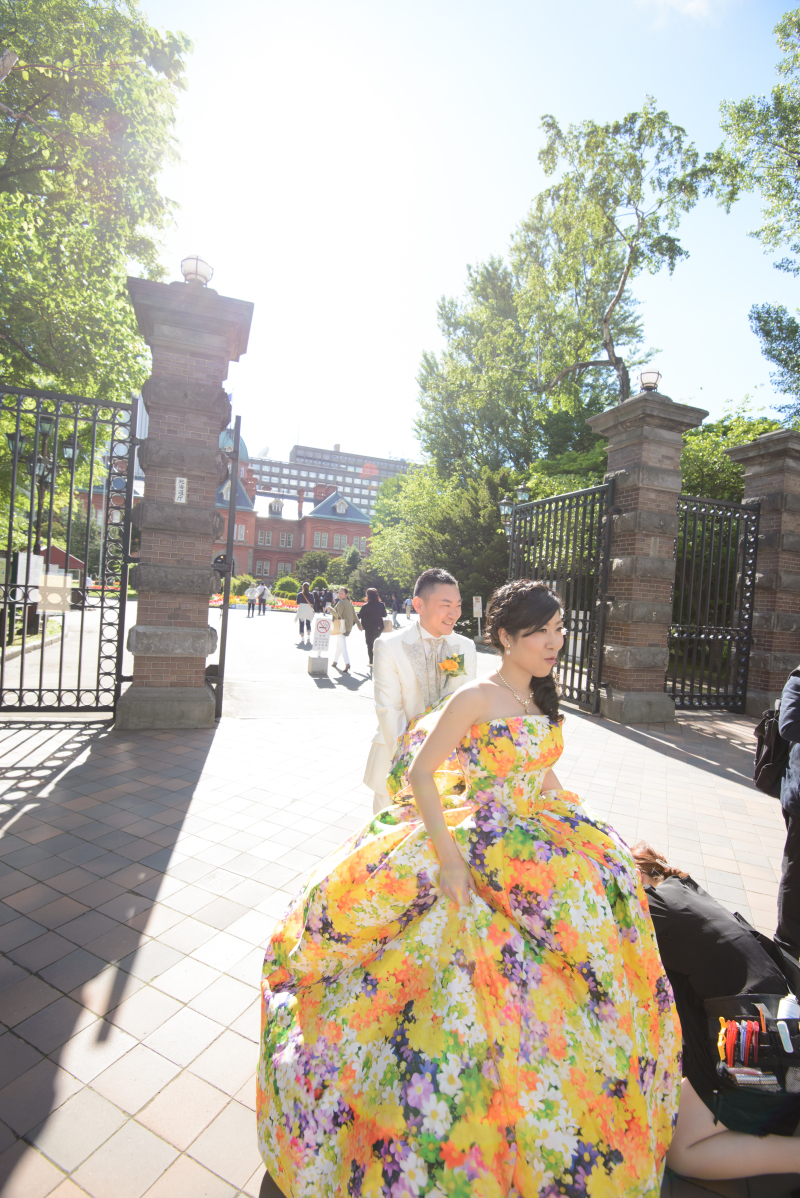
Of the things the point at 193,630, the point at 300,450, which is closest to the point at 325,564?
the point at 193,630

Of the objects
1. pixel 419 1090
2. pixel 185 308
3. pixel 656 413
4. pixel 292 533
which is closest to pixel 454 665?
pixel 419 1090

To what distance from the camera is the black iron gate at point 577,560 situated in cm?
957

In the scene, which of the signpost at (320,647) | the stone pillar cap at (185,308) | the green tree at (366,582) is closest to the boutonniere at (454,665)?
the stone pillar cap at (185,308)

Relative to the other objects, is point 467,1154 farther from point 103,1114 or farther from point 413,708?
point 413,708

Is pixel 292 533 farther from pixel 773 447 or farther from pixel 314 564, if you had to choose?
pixel 773 447

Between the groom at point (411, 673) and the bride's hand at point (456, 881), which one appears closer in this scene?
the bride's hand at point (456, 881)

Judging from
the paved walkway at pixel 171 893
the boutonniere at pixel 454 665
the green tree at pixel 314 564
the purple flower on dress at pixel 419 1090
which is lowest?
the paved walkway at pixel 171 893

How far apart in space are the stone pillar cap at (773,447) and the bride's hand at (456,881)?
417 inches

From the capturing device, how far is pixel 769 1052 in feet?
6.08

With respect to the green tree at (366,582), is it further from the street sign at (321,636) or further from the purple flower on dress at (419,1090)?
the purple flower on dress at (419,1090)

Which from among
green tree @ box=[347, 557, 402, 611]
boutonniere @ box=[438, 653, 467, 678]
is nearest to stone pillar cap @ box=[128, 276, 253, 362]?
boutonniere @ box=[438, 653, 467, 678]

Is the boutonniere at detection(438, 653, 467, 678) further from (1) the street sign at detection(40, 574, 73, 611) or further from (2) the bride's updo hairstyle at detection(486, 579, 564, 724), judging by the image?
(1) the street sign at detection(40, 574, 73, 611)

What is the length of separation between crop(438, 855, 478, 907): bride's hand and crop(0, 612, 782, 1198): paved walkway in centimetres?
107

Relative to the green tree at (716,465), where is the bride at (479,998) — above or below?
below
